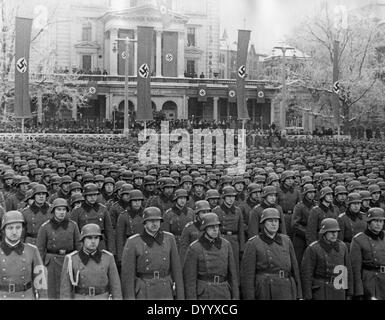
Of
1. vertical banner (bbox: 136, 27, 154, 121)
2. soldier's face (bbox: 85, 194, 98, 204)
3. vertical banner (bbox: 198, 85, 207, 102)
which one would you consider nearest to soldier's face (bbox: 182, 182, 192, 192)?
soldier's face (bbox: 85, 194, 98, 204)

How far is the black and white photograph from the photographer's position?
686cm

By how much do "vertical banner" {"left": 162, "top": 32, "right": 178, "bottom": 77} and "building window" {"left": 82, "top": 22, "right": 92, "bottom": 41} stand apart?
656 centimetres

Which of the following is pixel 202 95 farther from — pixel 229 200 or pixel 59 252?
pixel 59 252

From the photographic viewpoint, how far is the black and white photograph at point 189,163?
22.5 feet

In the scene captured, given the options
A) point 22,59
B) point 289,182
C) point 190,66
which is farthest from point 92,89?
point 289,182

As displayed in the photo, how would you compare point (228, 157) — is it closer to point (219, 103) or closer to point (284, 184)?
Answer: point (284, 184)

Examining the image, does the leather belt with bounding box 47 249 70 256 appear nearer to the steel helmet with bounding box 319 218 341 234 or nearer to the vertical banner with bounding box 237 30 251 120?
the steel helmet with bounding box 319 218 341 234

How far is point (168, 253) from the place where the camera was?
22.8ft

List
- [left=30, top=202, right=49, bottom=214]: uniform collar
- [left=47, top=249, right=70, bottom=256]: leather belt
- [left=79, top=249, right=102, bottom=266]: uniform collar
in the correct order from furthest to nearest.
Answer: [left=30, top=202, right=49, bottom=214]: uniform collar, [left=47, top=249, right=70, bottom=256]: leather belt, [left=79, top=249, right=102, bottom=266]: uniform collar

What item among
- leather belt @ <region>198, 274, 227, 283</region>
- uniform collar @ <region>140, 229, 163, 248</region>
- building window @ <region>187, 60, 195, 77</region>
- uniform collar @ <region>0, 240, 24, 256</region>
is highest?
building window @ <region>187, 60, 195, 77</region>

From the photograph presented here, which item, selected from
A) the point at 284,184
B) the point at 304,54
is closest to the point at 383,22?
the point at 304,54

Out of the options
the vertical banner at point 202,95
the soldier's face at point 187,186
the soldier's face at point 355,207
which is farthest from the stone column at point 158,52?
the soldier's face at point 355,207
